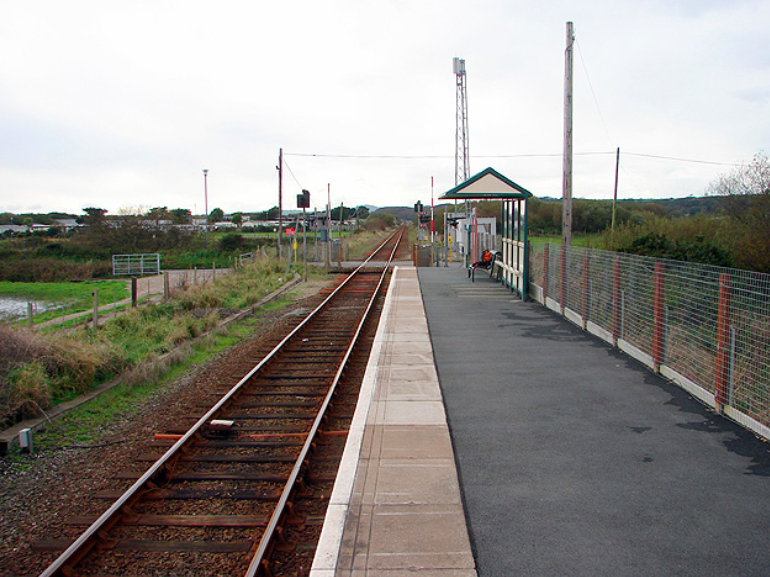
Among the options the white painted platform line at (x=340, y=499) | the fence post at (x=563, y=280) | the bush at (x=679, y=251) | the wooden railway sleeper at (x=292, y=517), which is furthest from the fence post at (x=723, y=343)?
the bush at (x=679, y=251)

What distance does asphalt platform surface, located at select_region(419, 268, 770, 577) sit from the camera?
4254 millimetres

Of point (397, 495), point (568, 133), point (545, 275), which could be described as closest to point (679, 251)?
point (545, 275)

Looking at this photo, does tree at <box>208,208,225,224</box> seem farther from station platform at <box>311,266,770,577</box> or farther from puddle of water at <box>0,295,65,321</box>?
station platform at <box>311,266,770,577</box>

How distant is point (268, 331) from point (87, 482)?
29.1 feet

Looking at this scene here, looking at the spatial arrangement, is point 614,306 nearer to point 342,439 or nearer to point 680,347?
point 680,347

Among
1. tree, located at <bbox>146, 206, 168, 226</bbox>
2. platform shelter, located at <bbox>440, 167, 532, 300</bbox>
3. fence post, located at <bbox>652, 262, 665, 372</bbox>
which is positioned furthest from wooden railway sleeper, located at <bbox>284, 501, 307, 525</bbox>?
tree, located at <bbox>146, 206, 168, 226</bbox>

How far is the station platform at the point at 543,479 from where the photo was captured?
4.24m

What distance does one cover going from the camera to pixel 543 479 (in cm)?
550

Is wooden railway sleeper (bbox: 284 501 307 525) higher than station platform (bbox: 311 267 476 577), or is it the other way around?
station platform (bbox: 311 267 476 577)

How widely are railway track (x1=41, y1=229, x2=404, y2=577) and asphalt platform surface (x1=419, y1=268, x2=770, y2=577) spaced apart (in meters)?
1.41

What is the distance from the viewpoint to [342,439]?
7.21 metres

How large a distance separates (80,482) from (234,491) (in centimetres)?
160

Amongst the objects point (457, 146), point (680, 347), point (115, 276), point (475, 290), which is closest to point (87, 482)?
point (680, 347)

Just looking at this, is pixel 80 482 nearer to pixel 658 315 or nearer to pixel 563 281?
pixel 658 315
